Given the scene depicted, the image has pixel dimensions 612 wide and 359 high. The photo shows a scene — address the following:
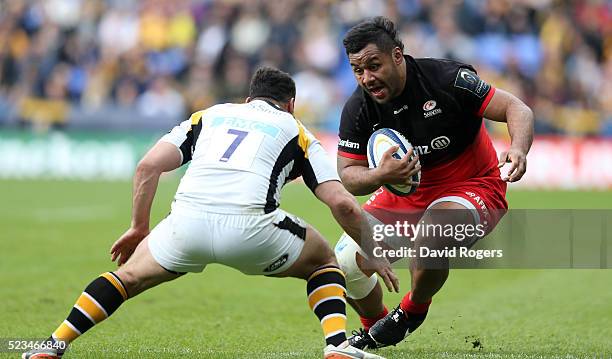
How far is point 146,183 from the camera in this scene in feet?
20.5

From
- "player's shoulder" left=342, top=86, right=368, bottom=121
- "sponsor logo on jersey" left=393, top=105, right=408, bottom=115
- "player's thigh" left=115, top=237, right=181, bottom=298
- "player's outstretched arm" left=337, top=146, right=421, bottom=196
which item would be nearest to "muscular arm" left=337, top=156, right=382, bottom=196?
"player's outstretched arm" left=337, top=146, right=421, bottom=196

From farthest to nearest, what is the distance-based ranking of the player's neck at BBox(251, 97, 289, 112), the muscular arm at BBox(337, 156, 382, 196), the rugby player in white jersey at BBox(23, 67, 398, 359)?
1. the muscular arm at BBox(337, 156, 382, 196)
2. the player's neck at BBox(251, 97, 289, 112)
3. the rugby player in white jersey at BBox(23, 67, 398, 359)

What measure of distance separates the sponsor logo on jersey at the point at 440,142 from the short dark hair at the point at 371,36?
2.48ft

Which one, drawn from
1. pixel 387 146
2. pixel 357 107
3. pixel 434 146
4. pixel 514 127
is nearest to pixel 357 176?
pixel 387 146

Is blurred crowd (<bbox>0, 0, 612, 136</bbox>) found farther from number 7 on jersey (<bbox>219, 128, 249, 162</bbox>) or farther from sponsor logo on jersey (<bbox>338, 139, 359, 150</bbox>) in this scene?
number 7 on jersey (<bbox>219, 128, 249, 162</bbox>)

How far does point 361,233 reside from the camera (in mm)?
6402

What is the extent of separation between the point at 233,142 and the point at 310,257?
84 centimetres

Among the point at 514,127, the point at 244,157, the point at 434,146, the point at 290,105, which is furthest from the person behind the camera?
the point at 434,146

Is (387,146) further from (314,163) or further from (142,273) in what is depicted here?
(142,273)

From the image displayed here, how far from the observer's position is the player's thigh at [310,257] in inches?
249

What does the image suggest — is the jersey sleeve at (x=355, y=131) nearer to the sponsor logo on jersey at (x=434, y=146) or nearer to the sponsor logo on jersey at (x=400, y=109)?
the sponsor logo on jersey at (x=400, y=109)

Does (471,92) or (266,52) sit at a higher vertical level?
(471,92)

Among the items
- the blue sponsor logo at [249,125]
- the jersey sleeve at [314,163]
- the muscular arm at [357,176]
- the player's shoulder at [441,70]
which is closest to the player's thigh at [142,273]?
the blue sponsor logo at [249,125]

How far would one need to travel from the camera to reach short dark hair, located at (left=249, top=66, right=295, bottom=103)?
21.4ft
